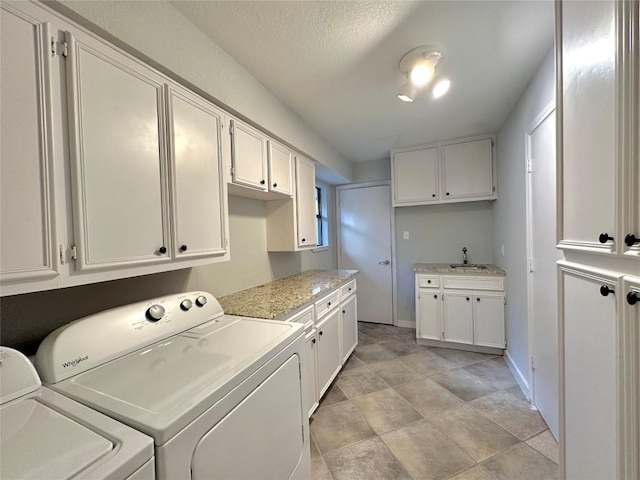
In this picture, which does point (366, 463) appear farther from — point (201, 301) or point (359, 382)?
point (201, 301)

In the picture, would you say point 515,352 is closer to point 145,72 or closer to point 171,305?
point 171,305

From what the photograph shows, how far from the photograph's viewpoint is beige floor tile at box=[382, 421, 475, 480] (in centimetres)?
150

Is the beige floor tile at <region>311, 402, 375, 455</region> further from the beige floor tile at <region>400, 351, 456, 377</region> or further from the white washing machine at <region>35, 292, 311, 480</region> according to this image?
the beige floor tile at <region>400, 351, 456, 377</region>

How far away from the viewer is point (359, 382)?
2.43 m

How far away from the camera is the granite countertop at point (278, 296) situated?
5.16 feet

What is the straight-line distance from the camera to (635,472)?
70 cm

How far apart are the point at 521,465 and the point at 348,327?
1552 mm

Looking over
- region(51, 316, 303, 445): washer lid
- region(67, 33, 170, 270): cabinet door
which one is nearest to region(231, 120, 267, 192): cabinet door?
region(67, 33, 170, 270): cabinet door

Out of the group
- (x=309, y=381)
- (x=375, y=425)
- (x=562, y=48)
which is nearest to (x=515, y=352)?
(x=375, y=425)

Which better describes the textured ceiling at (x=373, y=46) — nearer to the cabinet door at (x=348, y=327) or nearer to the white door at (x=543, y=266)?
the white door at (x=543, y=266)

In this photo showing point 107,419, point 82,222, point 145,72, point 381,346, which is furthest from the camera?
point 381,346

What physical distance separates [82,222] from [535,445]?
105 inches

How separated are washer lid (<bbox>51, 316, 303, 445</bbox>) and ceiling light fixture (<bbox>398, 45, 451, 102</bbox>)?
173 centimetres

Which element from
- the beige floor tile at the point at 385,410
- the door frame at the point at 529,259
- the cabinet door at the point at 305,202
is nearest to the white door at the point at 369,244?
the cabinet door at the point at 305,202
